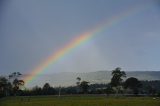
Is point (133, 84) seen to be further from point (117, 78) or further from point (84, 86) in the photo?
point (84, 86)

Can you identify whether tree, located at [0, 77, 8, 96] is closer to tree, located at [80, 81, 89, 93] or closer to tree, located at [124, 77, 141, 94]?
tree, located at [80, 81, 89, 93]

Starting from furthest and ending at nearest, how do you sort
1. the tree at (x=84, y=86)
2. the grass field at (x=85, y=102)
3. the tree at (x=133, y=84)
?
the tree at (x=84, y=86), the tree at (x=133, y=84), the grass field at (x=85, y=102)

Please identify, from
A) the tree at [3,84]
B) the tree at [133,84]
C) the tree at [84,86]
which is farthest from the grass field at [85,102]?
the tree at [84,86]

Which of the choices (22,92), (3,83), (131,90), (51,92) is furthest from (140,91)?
(3,83)

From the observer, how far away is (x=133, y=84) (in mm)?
102000

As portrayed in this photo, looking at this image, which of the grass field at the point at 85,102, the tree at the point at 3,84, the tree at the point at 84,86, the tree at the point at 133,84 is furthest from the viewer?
the tree at the point at 84,86

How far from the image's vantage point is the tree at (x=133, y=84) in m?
102

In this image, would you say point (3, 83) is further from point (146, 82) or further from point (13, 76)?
point (146, 82)

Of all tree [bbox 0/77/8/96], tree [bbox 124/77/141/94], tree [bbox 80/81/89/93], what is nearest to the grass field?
tree [bbox 0/77/8/96]

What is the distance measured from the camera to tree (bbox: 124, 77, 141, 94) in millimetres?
101738

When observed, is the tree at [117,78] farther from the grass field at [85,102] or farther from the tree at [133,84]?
the grass field at [85,102]

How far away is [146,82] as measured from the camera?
384 feet

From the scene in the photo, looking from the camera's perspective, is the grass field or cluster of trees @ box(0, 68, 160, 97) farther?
cluster of trees @ box(0, 68, 160, 97)

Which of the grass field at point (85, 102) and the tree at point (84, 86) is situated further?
the tree at point (84, 86)
